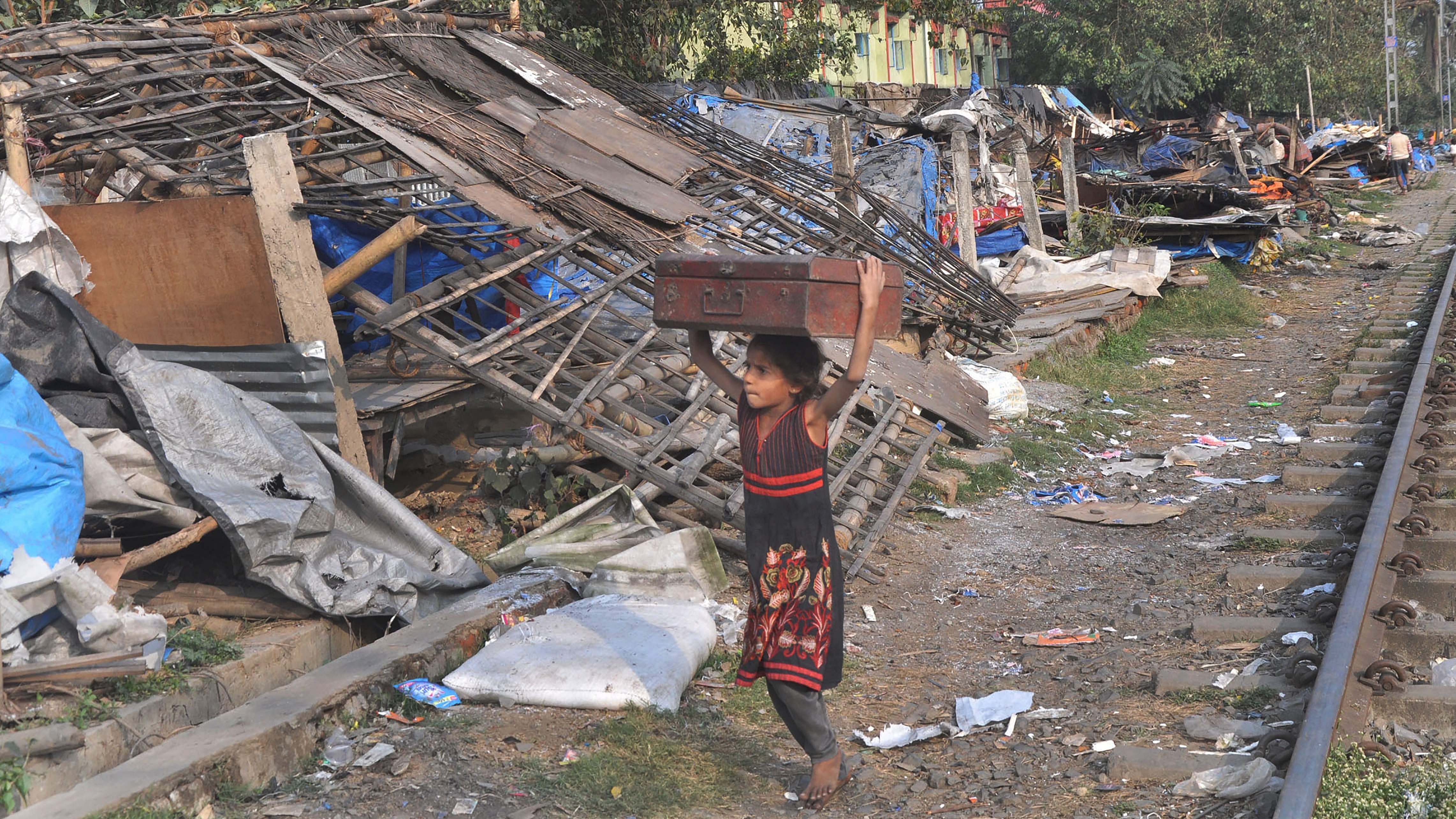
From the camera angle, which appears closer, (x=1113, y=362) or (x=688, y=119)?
(x=688, y=119)

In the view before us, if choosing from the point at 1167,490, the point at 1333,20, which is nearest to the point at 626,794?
the point at 1167,490

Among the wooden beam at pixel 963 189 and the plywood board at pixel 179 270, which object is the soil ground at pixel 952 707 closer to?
the plywood board at pixel 179 270

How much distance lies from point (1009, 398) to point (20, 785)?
750 centimetres

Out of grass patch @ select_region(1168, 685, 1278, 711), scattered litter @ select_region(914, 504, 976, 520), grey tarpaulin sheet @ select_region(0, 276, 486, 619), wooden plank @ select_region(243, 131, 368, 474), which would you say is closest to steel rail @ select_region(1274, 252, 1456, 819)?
grass patch @ select_region(1168, 685, 1278, 711)

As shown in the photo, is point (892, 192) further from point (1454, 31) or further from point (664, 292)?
point (1454, 31)

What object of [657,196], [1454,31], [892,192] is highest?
[657,196]

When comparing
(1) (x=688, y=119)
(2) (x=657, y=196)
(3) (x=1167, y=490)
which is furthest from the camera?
(1) (x=688, y=119)

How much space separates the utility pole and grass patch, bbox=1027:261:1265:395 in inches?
1414

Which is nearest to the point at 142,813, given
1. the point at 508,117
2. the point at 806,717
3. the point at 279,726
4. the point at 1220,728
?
the point at 279,726

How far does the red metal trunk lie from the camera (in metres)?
3.58

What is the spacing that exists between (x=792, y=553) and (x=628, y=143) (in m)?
6.08

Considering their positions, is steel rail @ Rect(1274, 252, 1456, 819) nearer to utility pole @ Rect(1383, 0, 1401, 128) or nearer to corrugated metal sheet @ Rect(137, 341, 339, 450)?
corrugated metal sheet @ Rect(137, 341, 339, 450)

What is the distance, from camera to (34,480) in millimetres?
4250

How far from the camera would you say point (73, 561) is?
4270mm
